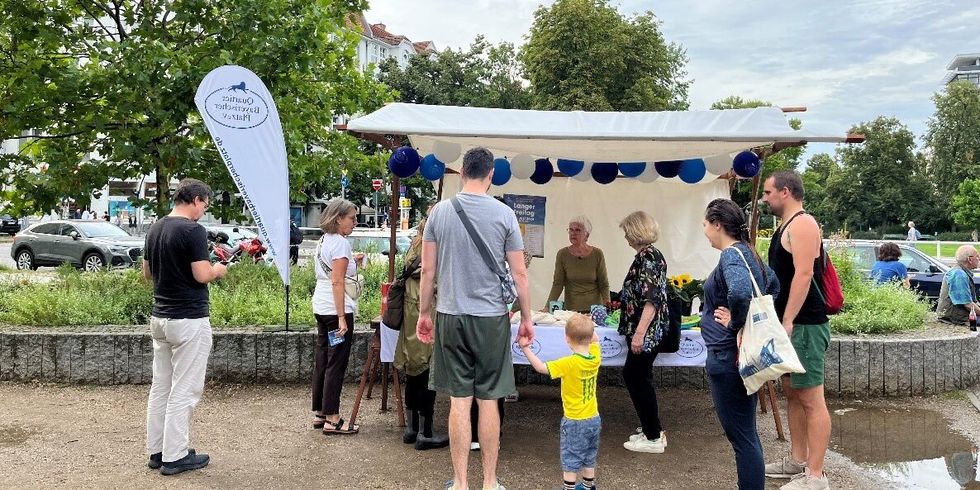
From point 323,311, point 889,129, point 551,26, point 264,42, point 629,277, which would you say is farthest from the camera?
point 889,129

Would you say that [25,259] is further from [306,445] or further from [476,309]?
[476,309]

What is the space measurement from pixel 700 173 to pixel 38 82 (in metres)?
7.28

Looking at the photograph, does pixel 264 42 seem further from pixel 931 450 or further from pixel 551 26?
pixel 551 26

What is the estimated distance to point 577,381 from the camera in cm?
390

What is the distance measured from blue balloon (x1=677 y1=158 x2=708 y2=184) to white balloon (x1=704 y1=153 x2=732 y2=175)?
7.0 inches

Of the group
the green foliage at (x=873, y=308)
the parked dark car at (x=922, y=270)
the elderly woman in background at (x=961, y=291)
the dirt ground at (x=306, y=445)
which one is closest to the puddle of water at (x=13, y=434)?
the dirt ground at (x=306, y=445)

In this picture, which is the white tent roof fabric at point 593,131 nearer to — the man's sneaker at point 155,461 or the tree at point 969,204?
the man's sneaker at point 155,461

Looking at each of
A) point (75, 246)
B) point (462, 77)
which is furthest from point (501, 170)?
point (462, 77)

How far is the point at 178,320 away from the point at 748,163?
4573mm

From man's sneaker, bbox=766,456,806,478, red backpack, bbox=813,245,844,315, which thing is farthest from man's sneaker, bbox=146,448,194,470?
red backpack, bbox=813,245,844,315

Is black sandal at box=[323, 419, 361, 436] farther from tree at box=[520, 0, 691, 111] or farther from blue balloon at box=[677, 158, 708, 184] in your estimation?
tree at box=[520, 0, 691, 111]

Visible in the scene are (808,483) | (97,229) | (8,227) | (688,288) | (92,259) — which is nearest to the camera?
(808,483)

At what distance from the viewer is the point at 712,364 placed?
3.82 metres

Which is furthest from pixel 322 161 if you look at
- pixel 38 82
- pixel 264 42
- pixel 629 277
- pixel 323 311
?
pixel 629 277
